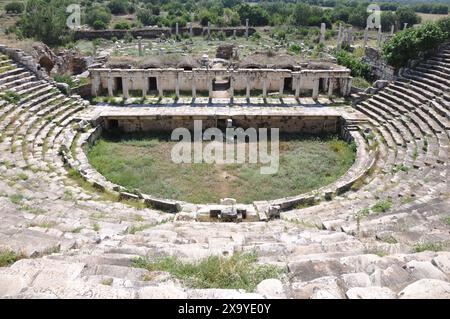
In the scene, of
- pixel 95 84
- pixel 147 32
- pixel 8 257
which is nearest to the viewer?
pixel 8 257

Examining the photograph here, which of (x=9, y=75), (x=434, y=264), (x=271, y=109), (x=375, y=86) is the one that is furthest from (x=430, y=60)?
(x=9, y=75)

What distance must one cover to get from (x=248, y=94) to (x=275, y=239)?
16.2m

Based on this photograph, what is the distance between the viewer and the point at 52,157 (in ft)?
48.5

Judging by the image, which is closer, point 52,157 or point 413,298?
point 413,298

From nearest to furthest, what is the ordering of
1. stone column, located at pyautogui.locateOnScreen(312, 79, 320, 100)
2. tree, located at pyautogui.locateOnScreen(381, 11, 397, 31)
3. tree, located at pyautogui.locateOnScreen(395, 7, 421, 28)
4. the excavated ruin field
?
the excavated ruin field, stone column, located at pyautogui.locateOnScreen(312, 79, 320, 100), tree, located at pyautogui.locateOnScreen(381, 11, 397, 31), tree, located at pyautogui.locateOnScreen(395, 7, 421, 28)

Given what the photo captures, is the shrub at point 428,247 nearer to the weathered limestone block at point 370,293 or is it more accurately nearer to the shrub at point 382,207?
the weathered limestone block at point 370,293

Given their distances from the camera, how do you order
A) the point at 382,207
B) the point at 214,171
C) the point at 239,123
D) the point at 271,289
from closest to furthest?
the point at 271,289, the point at 382,207, the point at 214,171, the point at 239,123

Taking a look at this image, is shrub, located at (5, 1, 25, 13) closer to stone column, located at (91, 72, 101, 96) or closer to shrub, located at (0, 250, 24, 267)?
stone column, located at (91, 72, 101, 96)

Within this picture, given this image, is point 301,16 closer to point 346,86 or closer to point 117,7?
point 117,7

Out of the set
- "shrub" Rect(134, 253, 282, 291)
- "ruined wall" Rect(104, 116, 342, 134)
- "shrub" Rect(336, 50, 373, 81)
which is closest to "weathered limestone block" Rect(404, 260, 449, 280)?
Result: "shrub" Rect(134, 253, 282, 291)

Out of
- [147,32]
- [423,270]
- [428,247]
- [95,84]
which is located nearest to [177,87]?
[95,84]

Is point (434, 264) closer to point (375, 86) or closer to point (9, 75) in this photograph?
point (375, 86)

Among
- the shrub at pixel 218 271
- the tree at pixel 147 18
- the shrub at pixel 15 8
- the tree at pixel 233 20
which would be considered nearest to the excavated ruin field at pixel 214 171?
the shrub at pixel 218 271
